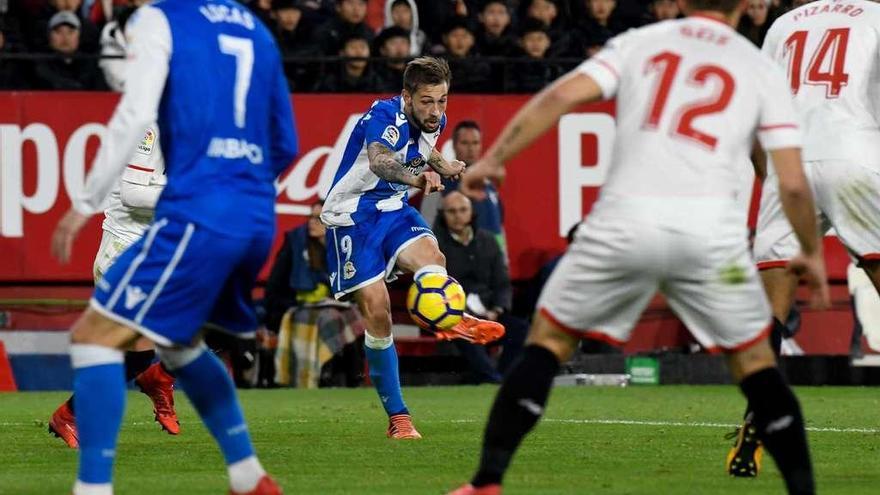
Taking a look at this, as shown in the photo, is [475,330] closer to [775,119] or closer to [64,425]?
[64,425]

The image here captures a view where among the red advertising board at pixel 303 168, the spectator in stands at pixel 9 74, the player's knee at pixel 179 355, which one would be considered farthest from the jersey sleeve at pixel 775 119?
the spectator in stands at pixel 9 74

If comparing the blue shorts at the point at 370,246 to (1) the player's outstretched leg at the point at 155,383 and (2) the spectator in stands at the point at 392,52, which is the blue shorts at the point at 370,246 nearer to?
(1) the player's outstretched leg at the point at 155,383

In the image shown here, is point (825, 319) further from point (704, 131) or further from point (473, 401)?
point (704, 131)

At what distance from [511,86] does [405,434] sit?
8.99 metres

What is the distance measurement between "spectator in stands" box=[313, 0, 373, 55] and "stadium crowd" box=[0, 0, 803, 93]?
11 mm

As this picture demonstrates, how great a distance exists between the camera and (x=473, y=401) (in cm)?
1540

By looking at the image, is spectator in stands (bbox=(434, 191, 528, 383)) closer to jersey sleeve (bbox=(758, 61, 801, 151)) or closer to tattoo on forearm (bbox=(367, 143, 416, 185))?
tattoo on forearm (bbox=(367, 143, 416, 185))

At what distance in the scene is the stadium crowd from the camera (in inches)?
733

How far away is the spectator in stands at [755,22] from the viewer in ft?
63.5

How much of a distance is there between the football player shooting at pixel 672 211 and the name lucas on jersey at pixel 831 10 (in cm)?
312

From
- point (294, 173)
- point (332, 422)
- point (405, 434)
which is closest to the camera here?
point (405, 434)

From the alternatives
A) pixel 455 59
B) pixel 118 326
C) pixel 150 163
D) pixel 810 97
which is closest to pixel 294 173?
pixel 455 59

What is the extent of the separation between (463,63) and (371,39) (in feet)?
3.72

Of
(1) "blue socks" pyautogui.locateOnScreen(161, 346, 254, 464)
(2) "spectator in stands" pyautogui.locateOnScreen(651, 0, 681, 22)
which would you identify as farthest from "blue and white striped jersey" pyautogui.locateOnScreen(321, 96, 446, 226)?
(2) "spectator in stands" pyautogui.locateOnScreen(651, 0, 681, 22)
